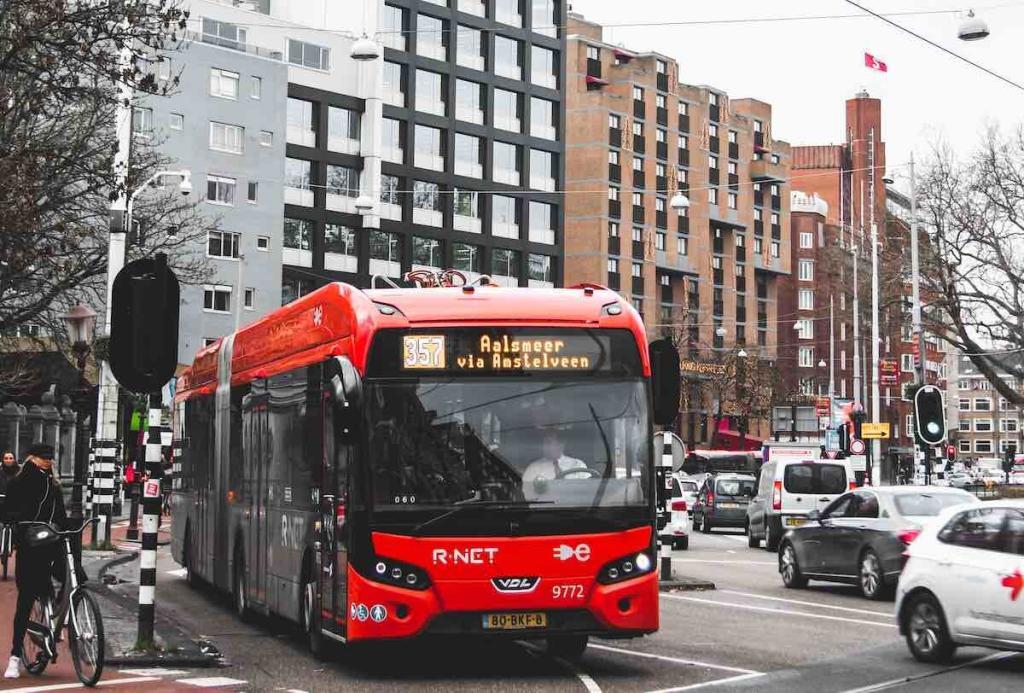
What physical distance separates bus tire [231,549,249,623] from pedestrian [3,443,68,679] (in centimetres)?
432

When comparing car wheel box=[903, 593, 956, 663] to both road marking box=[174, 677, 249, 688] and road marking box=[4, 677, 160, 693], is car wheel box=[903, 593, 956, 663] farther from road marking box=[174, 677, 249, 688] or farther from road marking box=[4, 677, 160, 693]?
road marking box=[4, 677, 160, 693]

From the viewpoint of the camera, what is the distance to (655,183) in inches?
4028

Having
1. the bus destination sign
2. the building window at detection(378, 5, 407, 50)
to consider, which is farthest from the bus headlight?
the building window at detection(378, 5, 407, 50)

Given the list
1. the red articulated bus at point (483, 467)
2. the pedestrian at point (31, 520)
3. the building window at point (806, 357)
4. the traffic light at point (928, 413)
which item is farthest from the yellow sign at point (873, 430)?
the building window at point (806, 357)

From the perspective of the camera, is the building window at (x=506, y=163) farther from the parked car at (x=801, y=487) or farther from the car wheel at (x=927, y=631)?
the car wheel at (x=927, y=631)

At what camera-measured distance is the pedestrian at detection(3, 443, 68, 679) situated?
514 inches

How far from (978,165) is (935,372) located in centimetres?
9033

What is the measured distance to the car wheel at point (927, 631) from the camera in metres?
14.6

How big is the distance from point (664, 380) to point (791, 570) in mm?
11455

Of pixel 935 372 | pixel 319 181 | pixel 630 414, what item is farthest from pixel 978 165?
pixel 935 372

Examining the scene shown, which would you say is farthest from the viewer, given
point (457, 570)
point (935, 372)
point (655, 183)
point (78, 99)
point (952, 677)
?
point (935, 372)

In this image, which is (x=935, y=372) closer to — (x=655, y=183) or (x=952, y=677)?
(x=655, y=183)

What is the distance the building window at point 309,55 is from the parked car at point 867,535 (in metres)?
60.1

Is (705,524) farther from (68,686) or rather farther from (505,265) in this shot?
(505,265)
